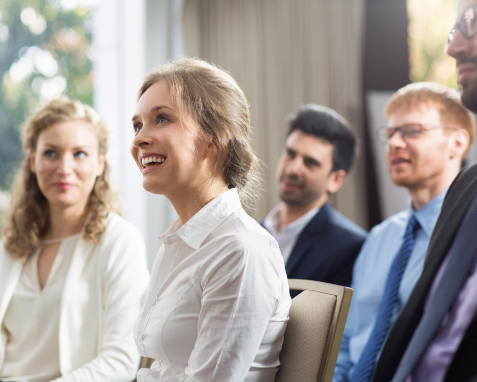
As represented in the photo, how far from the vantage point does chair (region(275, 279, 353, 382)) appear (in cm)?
101

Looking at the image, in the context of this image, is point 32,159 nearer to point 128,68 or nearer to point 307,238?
point 307,238

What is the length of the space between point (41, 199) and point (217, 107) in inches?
47.1

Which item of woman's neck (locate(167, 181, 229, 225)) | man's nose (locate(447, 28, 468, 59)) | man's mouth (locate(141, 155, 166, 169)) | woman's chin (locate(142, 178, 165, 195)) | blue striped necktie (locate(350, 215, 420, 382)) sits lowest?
blue striped necktie (locate(350, 215, 420, 382))

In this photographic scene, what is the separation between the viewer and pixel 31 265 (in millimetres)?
1847

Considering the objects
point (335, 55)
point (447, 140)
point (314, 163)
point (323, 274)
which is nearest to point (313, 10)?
point (335, 55)

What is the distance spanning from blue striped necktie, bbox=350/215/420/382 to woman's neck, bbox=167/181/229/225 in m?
0.80

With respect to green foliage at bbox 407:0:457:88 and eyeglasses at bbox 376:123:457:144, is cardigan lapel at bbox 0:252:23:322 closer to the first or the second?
eyeglasses at bbox 376:123:457:144

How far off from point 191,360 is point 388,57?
3.43m

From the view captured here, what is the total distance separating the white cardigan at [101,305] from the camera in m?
1.61

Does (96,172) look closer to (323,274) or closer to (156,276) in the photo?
(156,276)

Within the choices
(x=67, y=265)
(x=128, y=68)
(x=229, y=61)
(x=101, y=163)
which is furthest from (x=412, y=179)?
(x=128, y=68)

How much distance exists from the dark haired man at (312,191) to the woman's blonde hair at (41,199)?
2.90 feet

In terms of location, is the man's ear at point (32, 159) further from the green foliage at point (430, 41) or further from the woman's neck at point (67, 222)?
the green foliage at point (430, 41)

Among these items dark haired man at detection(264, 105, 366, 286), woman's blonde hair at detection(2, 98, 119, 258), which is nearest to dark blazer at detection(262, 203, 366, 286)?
dark haired man at detection(264, 105, 366, 286)
